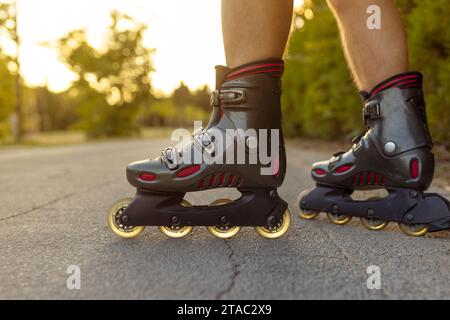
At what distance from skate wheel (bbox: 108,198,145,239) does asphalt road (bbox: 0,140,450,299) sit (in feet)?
0.10

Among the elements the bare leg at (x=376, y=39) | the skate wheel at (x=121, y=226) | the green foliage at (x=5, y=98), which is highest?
the green foliage at (x=5, y=98)

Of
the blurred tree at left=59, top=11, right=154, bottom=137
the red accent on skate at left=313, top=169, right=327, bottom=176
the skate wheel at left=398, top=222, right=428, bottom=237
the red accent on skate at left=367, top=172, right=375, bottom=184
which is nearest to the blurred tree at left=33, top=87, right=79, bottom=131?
the blurred tree at left=59, top=11, right=154, bottom=137

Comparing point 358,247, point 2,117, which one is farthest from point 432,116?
point 2,117

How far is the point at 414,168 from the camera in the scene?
6.02ft

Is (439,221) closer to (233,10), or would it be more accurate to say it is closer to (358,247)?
(358,247)

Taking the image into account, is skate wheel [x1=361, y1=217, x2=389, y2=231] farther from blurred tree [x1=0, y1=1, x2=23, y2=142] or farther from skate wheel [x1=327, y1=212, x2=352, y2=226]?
blurred tree [x1=0, y1=1, x2=23, y2=142]

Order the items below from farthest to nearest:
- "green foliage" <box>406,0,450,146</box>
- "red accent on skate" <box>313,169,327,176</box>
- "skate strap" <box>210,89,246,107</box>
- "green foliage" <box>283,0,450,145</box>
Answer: "green foliage" <box>283,0,450,145</box> < "green foliage" <box>406,0,450,146</box> < "red accent on skate" <box>313,169,327,176</box> < "skate strap" <box>210,89,246,107</box>

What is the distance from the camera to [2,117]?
19156mm

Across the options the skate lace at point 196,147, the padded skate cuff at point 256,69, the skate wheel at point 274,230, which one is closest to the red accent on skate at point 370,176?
the skate wheel at point 274,230

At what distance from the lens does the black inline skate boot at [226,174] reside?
67.6 inches

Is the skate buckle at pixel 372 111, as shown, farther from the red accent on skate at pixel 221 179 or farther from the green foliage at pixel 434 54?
the green foliage at pixel 434 54

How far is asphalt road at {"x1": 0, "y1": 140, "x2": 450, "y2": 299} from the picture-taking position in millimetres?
1200

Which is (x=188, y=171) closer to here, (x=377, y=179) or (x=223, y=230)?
(x=223, y=230)
